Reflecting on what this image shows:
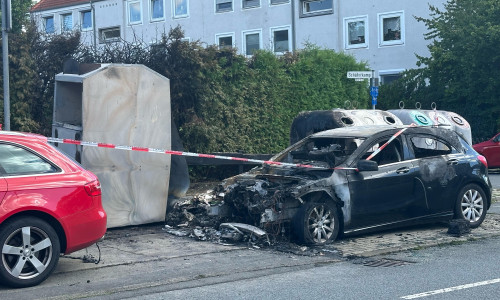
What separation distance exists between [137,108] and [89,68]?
59.0 inches

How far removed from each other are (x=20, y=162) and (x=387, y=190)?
5.01 meters

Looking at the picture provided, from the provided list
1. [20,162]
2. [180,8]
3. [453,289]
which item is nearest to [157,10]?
[180,8]

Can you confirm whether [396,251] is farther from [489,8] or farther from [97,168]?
[489,8]

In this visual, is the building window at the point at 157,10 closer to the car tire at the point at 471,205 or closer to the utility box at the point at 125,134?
the utility box at the point at 125,134

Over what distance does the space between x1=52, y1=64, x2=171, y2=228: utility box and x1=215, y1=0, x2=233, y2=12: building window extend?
33975 millimetres

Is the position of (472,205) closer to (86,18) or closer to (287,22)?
(287,22)

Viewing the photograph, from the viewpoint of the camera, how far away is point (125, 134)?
37.6 feet

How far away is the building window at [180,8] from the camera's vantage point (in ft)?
154

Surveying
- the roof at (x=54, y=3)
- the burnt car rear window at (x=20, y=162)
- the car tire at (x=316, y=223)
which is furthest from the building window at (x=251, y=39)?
the burnt car rear window at (x=20, y=162)

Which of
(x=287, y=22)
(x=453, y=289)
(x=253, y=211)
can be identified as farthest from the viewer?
(x=287, y=22)

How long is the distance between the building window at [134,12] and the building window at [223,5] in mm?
5682

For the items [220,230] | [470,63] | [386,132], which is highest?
[470,63]

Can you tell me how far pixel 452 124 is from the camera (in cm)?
1602

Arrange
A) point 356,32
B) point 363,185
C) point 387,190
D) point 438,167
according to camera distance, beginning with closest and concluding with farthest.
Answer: point 363,185 < point 387,190 < point 438,167 < point 356,32
